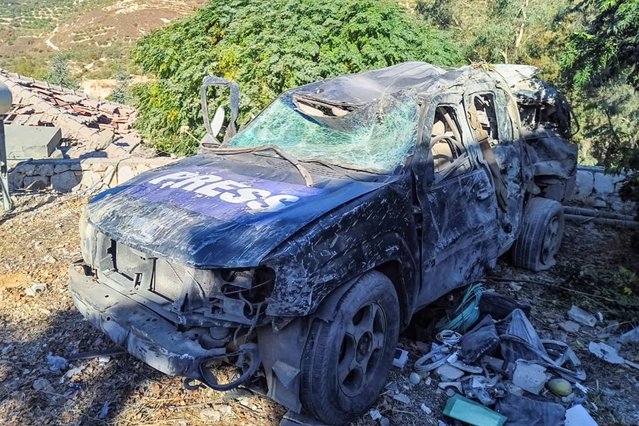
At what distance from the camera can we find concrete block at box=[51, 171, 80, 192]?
305 inches

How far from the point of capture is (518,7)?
65.0ft

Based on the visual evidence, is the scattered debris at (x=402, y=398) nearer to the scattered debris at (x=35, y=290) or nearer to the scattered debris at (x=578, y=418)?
the scattered debris at (x=578, y=418)

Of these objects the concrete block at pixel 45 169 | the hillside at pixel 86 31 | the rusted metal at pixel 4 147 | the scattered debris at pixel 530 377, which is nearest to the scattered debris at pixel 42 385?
the scattered debris at pixel 530 377

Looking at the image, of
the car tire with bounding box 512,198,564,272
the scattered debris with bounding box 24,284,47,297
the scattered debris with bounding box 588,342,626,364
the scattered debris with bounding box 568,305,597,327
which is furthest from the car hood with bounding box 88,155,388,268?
the car tire with bounding box 512,198,564,272

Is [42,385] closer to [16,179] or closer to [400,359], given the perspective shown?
[400,359]

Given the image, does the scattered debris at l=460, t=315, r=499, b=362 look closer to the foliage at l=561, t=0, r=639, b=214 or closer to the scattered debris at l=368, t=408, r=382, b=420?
the scattered debris at l=368, t=408, r=382, b=420

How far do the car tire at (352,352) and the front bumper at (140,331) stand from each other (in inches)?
18.8

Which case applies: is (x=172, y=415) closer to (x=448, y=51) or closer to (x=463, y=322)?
(x=463, y=322)

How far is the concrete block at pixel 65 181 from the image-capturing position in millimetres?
7750

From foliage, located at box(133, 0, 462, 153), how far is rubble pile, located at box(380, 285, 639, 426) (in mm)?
4636

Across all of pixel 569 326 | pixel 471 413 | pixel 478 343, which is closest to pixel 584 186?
pixel 569 326

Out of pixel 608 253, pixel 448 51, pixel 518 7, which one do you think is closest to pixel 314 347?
pixel 608 253

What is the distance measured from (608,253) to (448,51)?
16.2 ft

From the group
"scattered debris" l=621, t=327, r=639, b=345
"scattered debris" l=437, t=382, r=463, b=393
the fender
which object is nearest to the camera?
the fender
